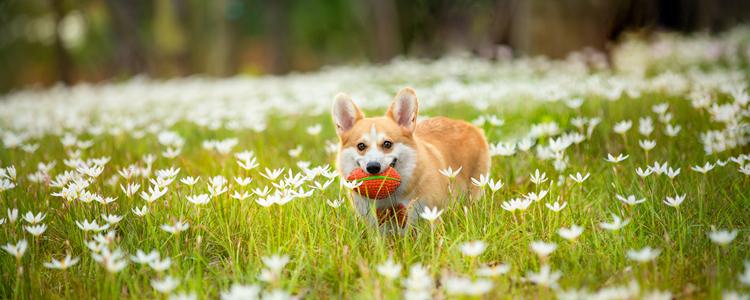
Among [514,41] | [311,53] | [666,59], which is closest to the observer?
[666,59]

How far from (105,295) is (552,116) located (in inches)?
168

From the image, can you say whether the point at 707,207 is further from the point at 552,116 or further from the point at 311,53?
the point at 311,53

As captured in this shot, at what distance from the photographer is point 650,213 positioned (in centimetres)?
262

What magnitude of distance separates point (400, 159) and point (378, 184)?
381 millimetres

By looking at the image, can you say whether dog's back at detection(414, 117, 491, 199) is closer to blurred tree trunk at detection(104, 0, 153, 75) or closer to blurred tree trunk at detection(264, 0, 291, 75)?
blurred tree trunk at detection(264, 0, 291, 75)

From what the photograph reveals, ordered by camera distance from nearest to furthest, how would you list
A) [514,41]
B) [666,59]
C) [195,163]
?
1. [195,163]
2. [666,59]
3. [514,41]

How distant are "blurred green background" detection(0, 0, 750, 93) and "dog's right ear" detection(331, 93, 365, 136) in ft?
28.6

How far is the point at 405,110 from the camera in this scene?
128 inches

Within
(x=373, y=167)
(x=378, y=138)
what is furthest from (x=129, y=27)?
(x=373, y=167)

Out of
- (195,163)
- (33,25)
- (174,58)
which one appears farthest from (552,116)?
(33,25)

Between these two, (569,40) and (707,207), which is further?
(569,40)

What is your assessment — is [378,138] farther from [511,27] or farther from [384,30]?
[384,30]

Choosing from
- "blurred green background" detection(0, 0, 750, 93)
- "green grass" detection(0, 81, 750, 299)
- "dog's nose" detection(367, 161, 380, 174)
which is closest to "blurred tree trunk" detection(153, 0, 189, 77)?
"blurred green background" detection(0, 0, 750, 93)

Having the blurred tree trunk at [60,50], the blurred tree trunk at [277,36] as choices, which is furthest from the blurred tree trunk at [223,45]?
the blurred tree trunk at [60,50]
